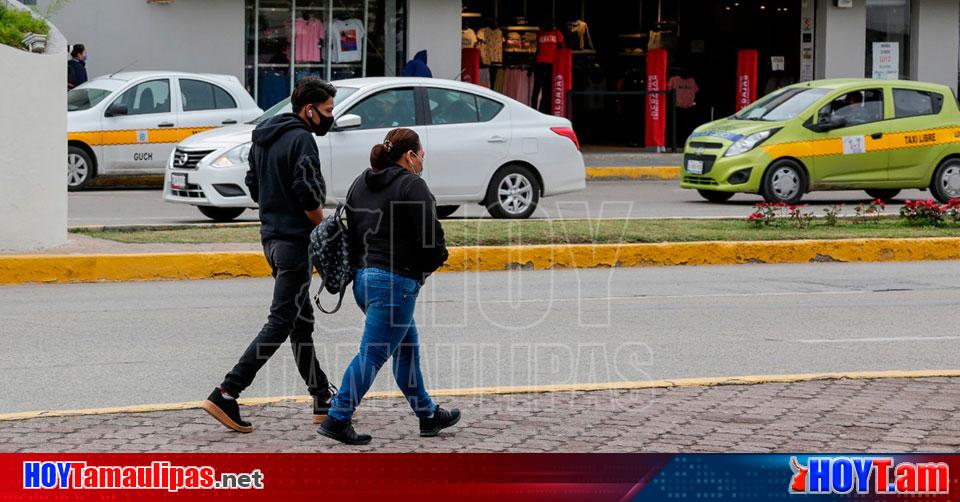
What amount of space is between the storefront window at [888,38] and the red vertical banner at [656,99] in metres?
4.37

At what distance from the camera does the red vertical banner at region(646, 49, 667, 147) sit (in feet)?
91.2

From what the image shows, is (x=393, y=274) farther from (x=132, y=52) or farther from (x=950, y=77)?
(x=950, y=77)

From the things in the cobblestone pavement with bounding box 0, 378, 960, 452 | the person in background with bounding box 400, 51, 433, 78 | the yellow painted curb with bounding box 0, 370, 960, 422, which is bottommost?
the cobblestone pavement with bounding box 0, 378, 960, 452

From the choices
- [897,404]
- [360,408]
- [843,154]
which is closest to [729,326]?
[897,404]

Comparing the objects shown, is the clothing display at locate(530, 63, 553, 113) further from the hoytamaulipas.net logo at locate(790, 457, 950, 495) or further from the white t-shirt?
the hoytamaulipas.net logo at locate(790, 457, 950, 495)

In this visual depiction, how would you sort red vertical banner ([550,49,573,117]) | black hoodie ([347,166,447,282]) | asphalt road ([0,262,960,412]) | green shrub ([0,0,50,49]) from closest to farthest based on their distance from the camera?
black hoodie ([347,166,447,282]) → asphalt road ([0,262,960,412]) → green shrub ([0,0,50,49]) → red vertical banner ([550,49,573,117])

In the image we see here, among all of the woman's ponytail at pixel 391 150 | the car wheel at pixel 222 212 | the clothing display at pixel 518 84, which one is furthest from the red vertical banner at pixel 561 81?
the woman's ponytail at pixel 391 150

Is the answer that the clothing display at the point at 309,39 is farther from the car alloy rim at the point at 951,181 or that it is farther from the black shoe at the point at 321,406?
the black shoe at the point at 321,406

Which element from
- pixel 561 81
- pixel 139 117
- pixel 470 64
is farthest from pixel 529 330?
pixel 561 81

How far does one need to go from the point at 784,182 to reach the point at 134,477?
15.1m

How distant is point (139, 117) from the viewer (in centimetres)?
2139

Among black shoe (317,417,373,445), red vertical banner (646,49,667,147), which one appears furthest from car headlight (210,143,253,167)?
red vertical banner (646,49,667,147)

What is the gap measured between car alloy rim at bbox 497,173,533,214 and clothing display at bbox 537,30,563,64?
12055 mm

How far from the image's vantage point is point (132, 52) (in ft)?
81.9
